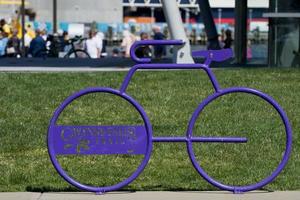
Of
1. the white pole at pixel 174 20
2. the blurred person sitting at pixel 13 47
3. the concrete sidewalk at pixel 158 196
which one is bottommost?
the blurred person sitting at pixel 13 47

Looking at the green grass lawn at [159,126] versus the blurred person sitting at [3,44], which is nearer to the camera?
the green grass lawn at [159,126]

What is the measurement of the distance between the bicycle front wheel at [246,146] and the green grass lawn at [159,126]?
0.01 m

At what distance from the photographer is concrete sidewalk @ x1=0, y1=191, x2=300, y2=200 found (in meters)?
7.36

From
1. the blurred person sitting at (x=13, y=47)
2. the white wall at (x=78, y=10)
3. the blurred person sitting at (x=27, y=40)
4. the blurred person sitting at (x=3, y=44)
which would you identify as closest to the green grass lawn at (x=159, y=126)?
the blurred person sitting at (x=3, y=44)

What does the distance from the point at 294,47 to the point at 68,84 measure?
7920 millimetres

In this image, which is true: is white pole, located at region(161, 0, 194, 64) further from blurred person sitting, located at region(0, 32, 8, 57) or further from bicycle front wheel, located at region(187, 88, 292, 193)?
blurred person sitting, located at region(0, 32, 8, 57)

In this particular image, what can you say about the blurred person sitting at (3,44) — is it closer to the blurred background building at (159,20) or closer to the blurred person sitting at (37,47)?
the blurred person sitting at (37,47)

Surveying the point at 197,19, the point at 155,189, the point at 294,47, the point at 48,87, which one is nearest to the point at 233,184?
the point at 155,189

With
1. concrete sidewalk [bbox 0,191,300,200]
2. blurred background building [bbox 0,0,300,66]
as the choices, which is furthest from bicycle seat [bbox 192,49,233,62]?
blurred background building [bbox 0,0,300,66]

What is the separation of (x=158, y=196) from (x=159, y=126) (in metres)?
3.10

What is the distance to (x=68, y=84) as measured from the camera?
43.3ft

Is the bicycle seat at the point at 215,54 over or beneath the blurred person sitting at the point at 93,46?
over

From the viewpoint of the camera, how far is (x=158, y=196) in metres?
7.45

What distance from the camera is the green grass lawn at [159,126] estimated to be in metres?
8.32
